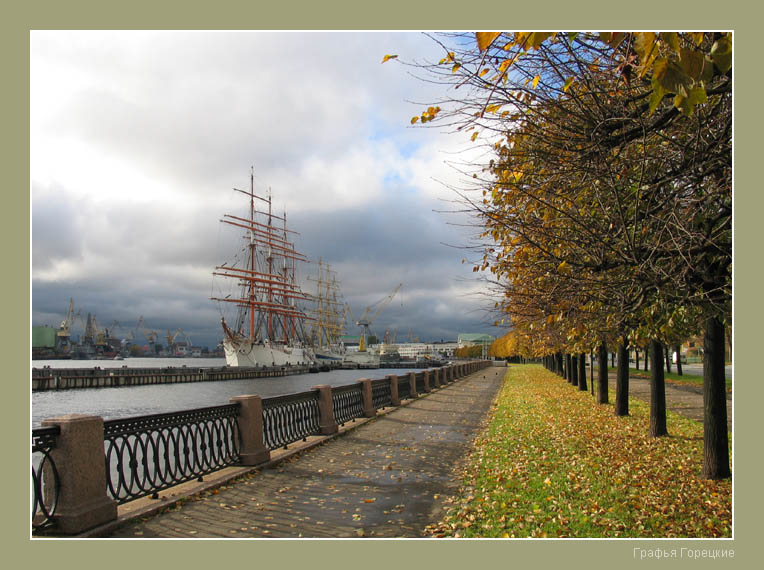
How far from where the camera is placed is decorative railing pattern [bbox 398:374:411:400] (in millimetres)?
22631

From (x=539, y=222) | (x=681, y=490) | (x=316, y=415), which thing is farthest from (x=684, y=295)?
(x=316, y=415)

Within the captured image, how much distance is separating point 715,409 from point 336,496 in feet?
18.6

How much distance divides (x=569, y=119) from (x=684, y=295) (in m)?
2.39

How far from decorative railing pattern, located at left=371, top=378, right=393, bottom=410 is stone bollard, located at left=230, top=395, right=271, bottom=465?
26.7ft

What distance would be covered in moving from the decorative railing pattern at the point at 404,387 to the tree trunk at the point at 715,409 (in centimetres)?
1425

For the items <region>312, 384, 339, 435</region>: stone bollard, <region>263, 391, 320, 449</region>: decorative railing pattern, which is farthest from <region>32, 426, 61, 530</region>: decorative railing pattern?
<region>312, 384, 339, 435</region>: stone bollard

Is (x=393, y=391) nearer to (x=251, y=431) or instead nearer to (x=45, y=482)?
Result: (x=251, y=431)

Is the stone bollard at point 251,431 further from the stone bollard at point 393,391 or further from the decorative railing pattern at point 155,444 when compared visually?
the stone bollard at point 393,391

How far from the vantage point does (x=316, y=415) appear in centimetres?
1348

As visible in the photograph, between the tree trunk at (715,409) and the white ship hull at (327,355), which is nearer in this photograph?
the tree trunk at (715,409)

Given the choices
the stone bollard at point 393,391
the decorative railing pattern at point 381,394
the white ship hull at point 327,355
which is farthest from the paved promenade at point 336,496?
the white ship hull at point 327,355

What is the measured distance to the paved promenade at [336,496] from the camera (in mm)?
6352

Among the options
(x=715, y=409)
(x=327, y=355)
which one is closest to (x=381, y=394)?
(x=715, y=409)

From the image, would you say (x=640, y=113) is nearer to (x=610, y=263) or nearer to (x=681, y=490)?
(x=610, y=263)
